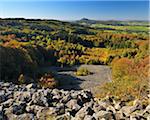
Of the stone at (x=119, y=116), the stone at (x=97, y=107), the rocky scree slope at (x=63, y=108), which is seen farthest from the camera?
the stone at (x=97, y=107)

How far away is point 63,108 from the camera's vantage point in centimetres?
1808

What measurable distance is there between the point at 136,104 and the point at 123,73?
44208mm

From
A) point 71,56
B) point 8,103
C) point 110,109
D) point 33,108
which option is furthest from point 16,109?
point 71,56

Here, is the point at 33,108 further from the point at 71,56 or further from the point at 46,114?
the point at 71,56

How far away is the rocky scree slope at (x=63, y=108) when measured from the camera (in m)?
16.5

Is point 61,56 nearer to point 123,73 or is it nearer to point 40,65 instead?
point 40,65

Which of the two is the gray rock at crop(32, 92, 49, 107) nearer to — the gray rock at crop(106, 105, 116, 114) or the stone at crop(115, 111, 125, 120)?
the gray rock at crop(106, 105, 116, 114)

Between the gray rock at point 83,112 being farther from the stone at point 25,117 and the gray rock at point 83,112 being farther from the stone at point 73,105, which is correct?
the stone at point 25,117

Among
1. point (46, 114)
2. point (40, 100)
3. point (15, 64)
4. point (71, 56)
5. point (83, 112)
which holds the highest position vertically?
point (83, 112)

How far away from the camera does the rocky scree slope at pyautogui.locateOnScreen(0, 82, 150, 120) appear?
16.5 meters

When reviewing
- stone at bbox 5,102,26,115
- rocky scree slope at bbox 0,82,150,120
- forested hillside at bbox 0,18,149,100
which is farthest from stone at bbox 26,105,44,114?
forested hillside at bbox 0,18,149,100

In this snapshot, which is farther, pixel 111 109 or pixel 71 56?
pixel 71 56

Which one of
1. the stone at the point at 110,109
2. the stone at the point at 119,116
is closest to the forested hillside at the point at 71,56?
the stone at the point at 110,109

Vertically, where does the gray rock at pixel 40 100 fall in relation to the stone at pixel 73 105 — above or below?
below
